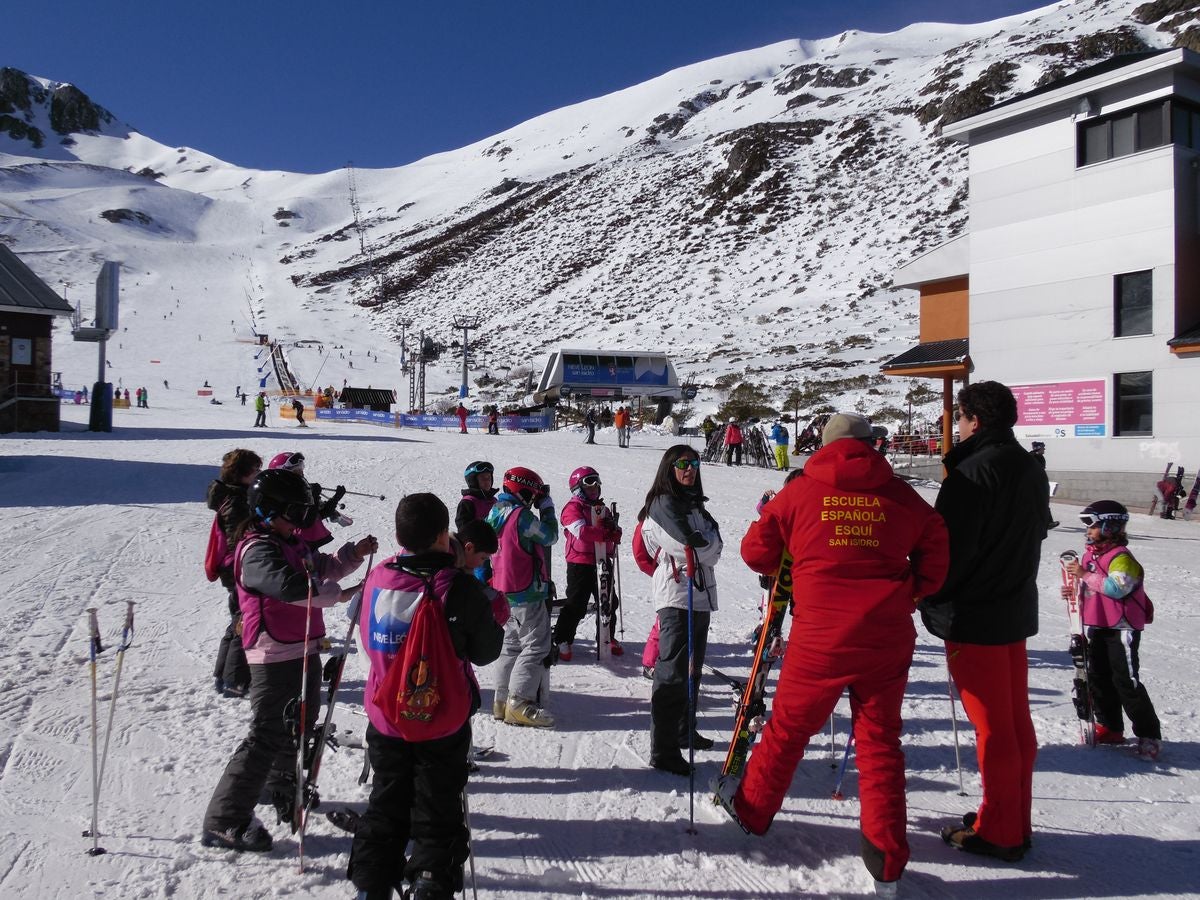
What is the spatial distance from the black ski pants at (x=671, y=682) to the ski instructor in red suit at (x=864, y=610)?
1043mm

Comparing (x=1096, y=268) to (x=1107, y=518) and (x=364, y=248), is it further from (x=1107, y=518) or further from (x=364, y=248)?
(x=364, y=248)

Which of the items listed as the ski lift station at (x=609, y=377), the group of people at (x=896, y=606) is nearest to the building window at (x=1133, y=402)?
the group of people at (x=896, y=606)

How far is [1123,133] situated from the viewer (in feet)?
57.4

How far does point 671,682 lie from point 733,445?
1941 centimetres

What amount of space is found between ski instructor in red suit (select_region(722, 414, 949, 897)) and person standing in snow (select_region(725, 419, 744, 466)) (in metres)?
20.0

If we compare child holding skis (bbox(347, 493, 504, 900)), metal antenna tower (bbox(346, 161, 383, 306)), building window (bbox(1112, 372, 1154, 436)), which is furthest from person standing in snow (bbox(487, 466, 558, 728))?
metal antenna tower (bbox(346, 161, 383, 306))

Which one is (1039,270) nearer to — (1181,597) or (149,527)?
(1181,597)

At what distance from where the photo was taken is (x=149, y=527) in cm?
1119

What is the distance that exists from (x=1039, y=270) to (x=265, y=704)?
19.5m

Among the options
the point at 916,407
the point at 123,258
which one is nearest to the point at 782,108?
the point at 123,258

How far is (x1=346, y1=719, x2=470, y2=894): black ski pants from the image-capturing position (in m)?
2.84

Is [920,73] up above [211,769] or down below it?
above

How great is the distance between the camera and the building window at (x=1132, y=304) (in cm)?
1678

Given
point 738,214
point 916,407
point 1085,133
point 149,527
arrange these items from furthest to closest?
point 738,214 < point 916,407 < point 1085,133 < point 149,527
